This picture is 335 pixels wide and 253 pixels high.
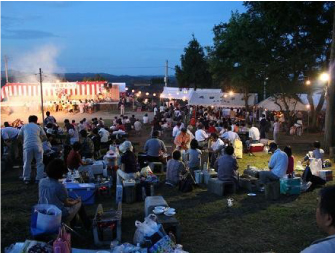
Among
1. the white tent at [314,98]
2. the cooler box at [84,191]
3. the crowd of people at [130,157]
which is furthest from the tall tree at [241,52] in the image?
the cooler box at [84,191]

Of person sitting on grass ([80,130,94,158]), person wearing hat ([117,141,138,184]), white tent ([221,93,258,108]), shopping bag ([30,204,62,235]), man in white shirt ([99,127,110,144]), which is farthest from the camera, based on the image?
white tent ([221,93,258,108])

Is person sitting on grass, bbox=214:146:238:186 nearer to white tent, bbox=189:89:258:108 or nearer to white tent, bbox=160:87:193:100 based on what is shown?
white tent, bbox=189:89:258:108

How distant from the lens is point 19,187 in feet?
31.1

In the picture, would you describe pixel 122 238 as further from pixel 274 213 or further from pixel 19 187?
pixel 19 187

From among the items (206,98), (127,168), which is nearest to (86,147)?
(127,168)

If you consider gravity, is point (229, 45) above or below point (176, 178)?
above

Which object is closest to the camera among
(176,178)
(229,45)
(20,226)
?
(20,226)

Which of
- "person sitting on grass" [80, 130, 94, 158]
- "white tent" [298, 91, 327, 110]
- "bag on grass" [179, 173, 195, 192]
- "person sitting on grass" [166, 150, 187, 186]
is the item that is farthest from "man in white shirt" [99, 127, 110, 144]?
"white tent" [298, 91, 327, 110]

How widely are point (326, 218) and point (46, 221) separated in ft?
13.3

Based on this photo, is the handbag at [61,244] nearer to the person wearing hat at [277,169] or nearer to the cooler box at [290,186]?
the person wearing hat at [277,169]

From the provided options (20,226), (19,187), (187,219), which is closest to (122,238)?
(187,219)

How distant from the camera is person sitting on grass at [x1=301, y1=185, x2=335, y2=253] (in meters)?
1.92

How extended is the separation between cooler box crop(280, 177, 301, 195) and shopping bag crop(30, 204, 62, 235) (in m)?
5.60

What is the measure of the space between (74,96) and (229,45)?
17249 millimetres
